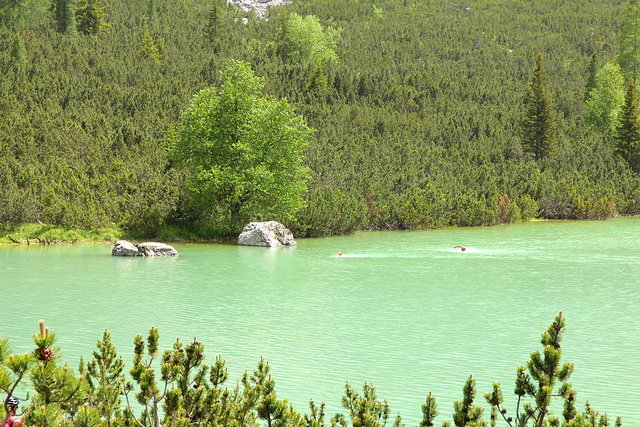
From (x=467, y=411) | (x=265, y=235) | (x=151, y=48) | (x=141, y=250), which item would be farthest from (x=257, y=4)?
(x=467, y=411)

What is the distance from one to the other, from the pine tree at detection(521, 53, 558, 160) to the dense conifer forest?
0.68 feet

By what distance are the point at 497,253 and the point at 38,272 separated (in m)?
13.6

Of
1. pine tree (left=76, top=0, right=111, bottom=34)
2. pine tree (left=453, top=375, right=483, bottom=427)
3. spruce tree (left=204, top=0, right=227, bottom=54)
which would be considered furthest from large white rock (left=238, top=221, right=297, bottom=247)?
pine tree (left=76, top=0, right=111, bottom=34)

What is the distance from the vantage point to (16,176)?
2614 centimetres

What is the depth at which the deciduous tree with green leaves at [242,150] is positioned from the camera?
84.0ft

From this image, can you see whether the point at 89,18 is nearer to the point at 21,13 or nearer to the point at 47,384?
the point at 21,13

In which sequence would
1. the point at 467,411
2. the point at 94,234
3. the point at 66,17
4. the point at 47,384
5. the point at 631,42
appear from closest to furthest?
the point at 47,384, the point at 467,411, the point at 94,234, the point at 66,17, the point at 631,42

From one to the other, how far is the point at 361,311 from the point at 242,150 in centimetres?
1470

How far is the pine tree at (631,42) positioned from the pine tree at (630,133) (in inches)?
853

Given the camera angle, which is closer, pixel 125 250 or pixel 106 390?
pixel 106 390

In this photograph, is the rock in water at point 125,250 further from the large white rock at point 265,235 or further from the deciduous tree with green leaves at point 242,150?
the deciduous tree with green leaves at point 242,150

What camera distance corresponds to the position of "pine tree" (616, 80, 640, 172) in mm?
46438

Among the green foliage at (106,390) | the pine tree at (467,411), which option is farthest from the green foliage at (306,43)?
the pine tree at (467,411)

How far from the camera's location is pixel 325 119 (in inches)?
1747
